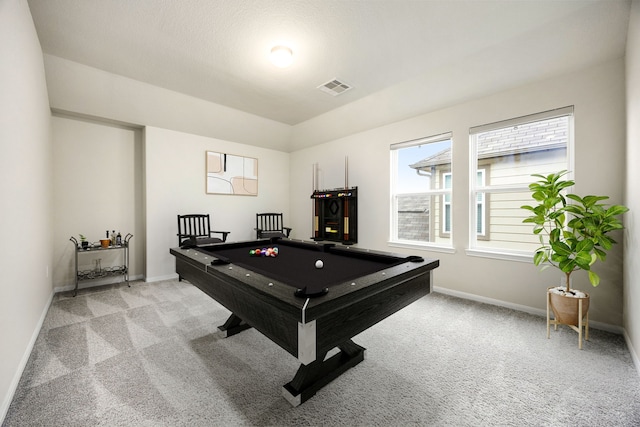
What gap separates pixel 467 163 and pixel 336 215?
2.37 m

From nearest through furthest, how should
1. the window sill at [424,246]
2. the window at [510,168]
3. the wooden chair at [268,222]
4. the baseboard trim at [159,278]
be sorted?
the window at [510,168] → the window sill at [424,246] → the baseboard trim at [159,278] → the wooden chair at [268,222]

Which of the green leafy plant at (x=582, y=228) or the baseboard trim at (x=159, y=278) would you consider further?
the baseboard trim at (x=159, y=278)

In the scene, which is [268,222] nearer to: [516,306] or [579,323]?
[516,306]

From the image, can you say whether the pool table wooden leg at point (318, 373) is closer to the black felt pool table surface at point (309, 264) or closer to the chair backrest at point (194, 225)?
the black felt pool table surface at point (309, 264)

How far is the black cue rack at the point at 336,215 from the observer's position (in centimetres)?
488

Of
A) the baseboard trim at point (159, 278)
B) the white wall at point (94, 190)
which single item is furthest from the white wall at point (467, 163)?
the white wall at point (94, 190)

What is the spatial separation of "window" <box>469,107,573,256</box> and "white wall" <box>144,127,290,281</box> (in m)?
4.13

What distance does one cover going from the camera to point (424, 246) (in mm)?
4016

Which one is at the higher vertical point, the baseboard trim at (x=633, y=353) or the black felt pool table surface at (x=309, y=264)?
the black felt pool table surface at (x=309, y=264)

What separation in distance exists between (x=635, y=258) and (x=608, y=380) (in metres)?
0.97

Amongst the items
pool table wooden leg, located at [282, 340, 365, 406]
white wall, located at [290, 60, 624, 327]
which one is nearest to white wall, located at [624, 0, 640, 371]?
white wall, located at [290, 60, 624, 327]

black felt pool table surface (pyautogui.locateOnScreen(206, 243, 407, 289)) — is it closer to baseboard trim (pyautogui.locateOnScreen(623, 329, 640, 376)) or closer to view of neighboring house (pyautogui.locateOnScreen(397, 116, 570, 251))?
baseboard trim (pyautogui.locateOnScreen(623, 329, 640, 376))

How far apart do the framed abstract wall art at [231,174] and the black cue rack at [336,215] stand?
4.73 ft

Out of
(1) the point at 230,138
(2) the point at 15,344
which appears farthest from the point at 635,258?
(1) the point at 230,138
